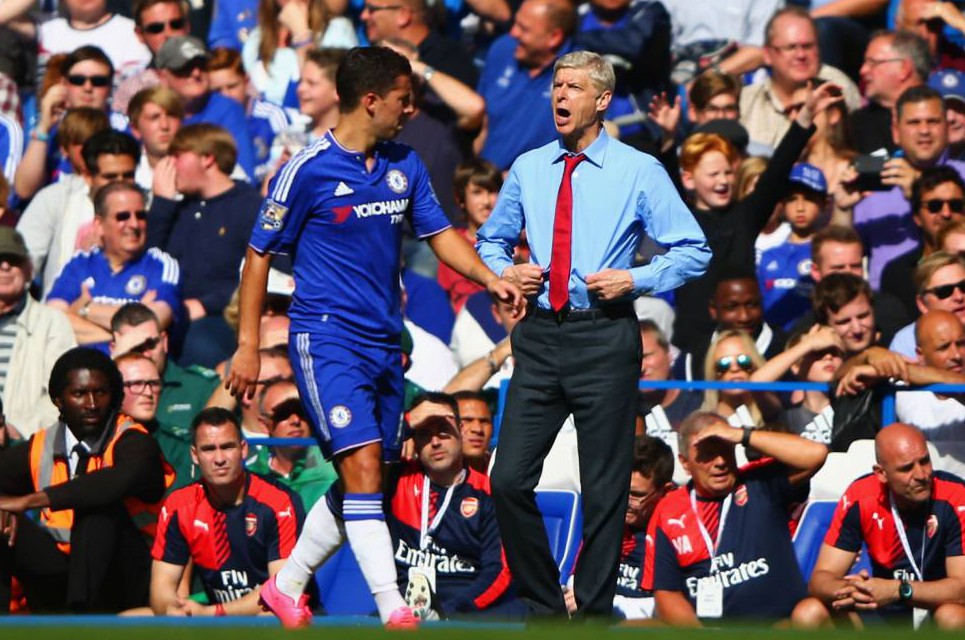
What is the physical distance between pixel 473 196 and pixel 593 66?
4.55 metres

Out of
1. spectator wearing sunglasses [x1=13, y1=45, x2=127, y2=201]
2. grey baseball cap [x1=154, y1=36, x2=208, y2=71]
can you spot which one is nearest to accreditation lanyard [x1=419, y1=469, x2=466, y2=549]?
spectator wearing sunglasses [x1=13, y1=45, x2=127, y2=201]

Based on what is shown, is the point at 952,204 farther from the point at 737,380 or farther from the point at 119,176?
the point at 119,176

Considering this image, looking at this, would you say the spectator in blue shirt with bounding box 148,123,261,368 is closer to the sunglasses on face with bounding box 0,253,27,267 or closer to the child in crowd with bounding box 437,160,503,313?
the sunglasses on face with bounding box 0,253,27,267

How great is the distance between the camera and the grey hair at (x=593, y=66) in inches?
307

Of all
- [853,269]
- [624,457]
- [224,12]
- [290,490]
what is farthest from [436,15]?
[624,457]

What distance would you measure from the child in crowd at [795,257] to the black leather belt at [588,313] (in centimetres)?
419

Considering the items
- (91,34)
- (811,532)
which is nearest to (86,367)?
(811,532)

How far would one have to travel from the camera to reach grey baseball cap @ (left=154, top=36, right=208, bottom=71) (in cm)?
1430

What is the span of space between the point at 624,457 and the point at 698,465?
1.72m

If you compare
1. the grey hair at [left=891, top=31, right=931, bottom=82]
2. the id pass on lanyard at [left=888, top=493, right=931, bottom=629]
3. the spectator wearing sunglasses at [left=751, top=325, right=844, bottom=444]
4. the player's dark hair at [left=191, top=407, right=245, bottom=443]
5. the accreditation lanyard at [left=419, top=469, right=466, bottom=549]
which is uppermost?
the grey hair at [left=891, top=31, right=931, bottom=82]

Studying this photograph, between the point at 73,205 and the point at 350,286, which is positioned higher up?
the point at 73,205

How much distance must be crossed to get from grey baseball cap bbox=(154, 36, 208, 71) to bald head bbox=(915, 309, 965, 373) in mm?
6362

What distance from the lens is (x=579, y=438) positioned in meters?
7.90

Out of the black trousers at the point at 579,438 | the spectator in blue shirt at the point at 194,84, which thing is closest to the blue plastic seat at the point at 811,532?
the black trousers at the point at 579,438
